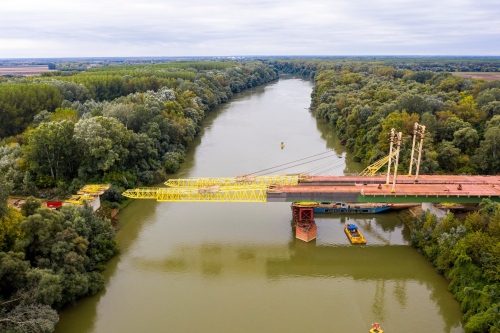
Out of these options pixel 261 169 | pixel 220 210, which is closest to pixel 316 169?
pixel 261 169

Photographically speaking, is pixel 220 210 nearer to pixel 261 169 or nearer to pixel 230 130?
pixel 261 169

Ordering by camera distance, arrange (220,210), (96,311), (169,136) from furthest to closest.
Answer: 1. (169,136)
2. (220,210)
3. (96,311)

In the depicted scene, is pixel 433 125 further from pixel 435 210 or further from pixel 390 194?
pixel 390 194

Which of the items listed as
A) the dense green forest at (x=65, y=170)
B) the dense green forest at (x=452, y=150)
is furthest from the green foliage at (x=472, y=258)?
the dense green forest at (x=65, y=170)

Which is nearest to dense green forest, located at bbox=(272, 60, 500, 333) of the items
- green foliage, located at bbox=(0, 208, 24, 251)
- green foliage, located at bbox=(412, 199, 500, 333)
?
green foliage, located at bbox=(412, 199, 500, 333)

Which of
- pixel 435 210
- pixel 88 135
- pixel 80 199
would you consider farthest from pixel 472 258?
pixel 88 135

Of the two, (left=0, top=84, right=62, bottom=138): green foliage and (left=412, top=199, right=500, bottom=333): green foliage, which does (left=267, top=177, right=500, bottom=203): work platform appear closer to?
(left=412, top=199, right=500, bottom=333): green foliage
